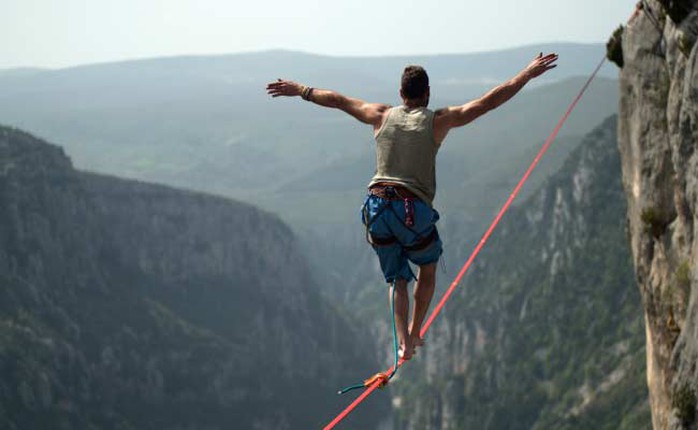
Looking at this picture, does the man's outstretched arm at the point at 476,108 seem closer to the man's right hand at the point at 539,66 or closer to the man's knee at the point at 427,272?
the man's right hand at the point at 539,66

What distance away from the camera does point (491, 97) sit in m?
15.1

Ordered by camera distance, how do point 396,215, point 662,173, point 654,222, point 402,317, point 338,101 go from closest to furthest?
point 396,215
point 338,101
point 402,317
point 662,173
point 654,222

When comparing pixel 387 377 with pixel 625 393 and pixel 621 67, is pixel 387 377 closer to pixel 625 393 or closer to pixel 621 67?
pixel 621 67

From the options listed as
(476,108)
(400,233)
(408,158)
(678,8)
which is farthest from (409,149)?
(678,8)

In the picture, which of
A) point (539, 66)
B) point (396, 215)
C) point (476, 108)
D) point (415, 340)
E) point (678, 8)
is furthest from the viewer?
point (678, 8)

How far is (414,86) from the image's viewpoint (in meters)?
15.1

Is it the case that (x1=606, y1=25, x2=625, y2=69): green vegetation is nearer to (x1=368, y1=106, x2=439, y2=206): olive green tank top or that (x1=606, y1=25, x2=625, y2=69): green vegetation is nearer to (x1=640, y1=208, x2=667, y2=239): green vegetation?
(x1=640, y1=208, x2=667, y2=239): green vegetation

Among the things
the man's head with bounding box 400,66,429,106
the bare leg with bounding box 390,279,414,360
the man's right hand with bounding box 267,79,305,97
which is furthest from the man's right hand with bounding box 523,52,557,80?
the bare leg with bounding box 390,279,414,360

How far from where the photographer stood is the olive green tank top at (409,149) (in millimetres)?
15188

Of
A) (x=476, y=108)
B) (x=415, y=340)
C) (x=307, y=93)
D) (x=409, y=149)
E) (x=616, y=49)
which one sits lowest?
(x=415, y=340)

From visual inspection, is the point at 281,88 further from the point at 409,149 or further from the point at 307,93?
the point at 409,149

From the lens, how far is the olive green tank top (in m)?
15.2

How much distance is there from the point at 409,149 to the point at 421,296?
9.03ft

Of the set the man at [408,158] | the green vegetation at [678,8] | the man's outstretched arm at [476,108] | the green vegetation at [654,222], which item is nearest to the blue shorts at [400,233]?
the man at [408,158]
